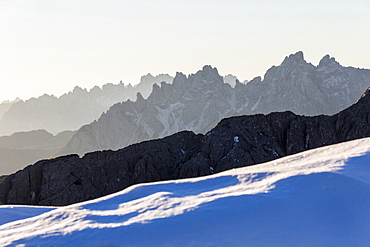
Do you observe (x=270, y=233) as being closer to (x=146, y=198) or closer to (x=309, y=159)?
(x=146, y=198)

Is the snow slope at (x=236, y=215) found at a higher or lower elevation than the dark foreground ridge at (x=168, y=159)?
lower

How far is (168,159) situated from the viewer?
77062 millimetres

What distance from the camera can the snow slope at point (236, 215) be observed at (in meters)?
10.8

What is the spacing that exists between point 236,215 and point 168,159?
65.8 metres

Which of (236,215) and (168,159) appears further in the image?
(168,159)

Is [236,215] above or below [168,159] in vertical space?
below

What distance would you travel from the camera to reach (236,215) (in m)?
11.4

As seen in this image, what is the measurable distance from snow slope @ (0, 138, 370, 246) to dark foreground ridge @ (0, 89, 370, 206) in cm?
5600

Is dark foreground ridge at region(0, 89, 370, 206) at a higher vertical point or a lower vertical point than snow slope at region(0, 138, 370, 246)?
higher

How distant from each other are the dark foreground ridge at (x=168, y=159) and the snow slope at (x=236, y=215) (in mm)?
55996

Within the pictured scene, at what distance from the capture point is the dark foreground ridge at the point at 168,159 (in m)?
70.8

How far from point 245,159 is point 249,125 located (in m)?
11.6

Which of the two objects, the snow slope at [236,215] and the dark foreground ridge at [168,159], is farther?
the dark foreground ridge at [168,159]

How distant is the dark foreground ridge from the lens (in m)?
70.8
